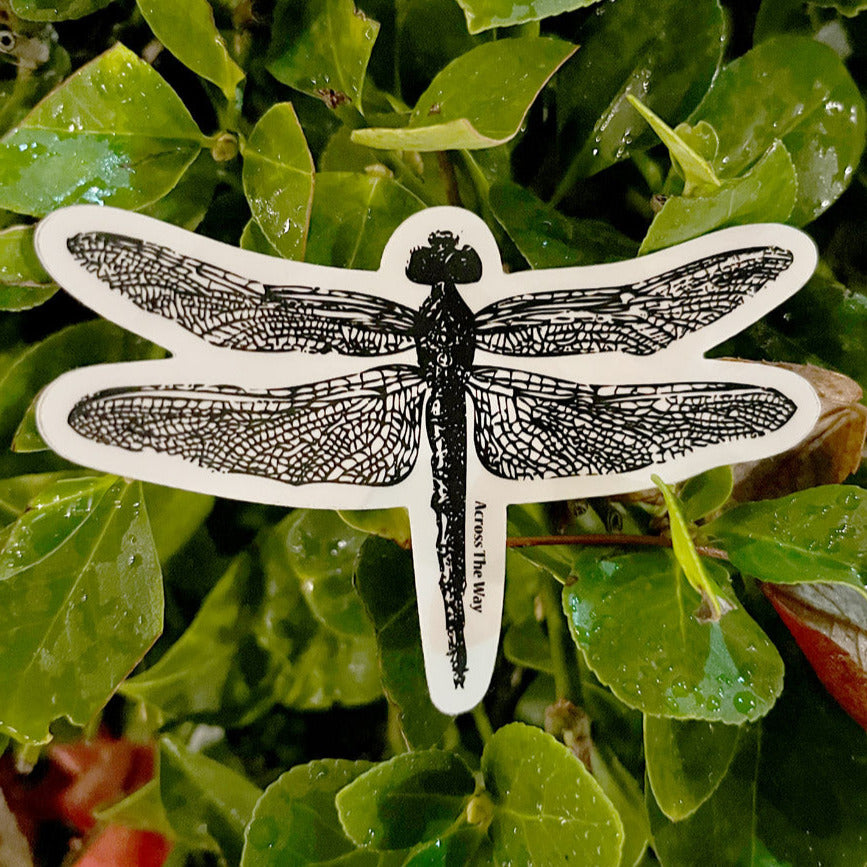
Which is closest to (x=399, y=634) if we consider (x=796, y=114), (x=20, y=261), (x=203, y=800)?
(x=203, y=800)

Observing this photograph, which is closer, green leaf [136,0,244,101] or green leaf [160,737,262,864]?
green leaf [136,0,244,101]

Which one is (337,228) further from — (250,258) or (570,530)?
(570,530)

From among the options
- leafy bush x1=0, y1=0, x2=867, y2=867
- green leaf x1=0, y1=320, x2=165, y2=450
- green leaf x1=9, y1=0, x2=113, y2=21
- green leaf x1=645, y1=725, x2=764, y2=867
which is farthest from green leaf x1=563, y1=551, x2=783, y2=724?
green leaf x1=9, y1=0, x2=113, y2=21

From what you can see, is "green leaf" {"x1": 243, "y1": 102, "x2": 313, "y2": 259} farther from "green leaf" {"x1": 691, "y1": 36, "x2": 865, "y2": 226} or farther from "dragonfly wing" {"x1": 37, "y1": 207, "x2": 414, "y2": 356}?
"green leaf" {"x1": 691, "y1": 36, "x2": 865, "y2": 226}

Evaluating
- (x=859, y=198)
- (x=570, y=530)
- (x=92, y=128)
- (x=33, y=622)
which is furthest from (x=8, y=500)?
(x=859, y=198)

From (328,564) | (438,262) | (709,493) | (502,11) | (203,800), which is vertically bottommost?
(203,800)

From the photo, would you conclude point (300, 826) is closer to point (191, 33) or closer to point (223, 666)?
point (223, 666)

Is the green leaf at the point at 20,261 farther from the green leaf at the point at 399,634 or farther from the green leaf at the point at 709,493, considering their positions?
the green leaf at the point at 709,493
